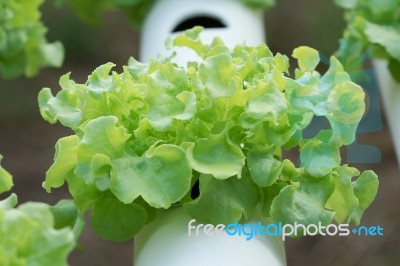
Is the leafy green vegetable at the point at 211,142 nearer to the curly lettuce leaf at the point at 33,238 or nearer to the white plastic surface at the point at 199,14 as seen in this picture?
the curly lettuce leaf at the point at 33,238

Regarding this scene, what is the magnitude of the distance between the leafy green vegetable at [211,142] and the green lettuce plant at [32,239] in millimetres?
139

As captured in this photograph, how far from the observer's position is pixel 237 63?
35.8 inches

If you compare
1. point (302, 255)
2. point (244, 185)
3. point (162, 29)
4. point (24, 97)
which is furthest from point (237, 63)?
point (24, 97)

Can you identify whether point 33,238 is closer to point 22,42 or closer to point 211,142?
point 211,142

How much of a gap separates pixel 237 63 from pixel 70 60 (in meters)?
1.48

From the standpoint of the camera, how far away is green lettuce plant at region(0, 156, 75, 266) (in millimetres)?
716

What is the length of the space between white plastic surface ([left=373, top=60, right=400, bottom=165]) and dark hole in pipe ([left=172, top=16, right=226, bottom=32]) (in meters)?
0.27

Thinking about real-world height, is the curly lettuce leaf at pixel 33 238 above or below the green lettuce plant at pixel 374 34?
above

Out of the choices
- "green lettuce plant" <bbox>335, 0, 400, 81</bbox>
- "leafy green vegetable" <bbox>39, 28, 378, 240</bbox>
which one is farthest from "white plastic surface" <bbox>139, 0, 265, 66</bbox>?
"leafy green vegetable" <bbox>39, 28, 378, 240</bbox>

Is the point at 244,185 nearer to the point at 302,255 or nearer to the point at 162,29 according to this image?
the point at 162,29

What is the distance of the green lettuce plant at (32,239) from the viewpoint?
72 cm

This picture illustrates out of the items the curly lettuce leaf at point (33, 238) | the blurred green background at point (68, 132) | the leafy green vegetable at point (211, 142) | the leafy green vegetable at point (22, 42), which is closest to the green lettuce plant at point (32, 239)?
the curly lettuce leaf at point (33, 238)

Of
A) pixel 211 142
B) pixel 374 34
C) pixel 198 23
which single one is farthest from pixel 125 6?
pixel 211 142

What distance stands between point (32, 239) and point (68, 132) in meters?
1.42
